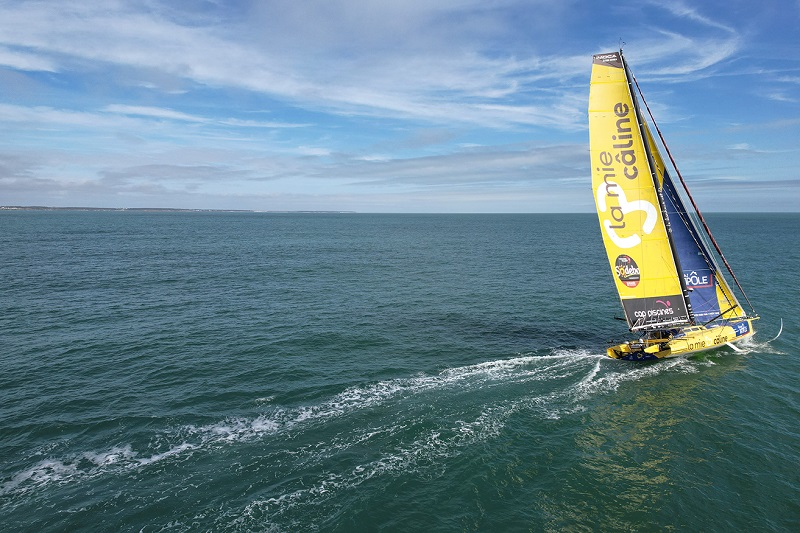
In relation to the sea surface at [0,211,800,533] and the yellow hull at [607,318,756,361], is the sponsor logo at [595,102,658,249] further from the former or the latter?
the sea surface at [0,211,800,533]

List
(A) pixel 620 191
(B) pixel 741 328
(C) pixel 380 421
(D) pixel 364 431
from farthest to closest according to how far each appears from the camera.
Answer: (B) pixel 741 328, (A) pixel 620 191, (C) pixel 380 421, (D) pixel 364 431

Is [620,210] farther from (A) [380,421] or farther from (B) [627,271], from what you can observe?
(A) [380,421]

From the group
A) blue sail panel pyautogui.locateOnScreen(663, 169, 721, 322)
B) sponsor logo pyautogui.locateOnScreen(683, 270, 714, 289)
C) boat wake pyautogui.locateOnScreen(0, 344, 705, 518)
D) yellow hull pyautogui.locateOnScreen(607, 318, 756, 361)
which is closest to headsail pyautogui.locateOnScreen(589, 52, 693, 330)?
yellow hull pyautogui.locateOnScreen(607, 318, 756, 361)

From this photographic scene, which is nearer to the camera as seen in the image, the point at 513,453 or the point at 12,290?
the point at 513,453

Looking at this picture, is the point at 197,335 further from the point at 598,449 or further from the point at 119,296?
the point at 598,449

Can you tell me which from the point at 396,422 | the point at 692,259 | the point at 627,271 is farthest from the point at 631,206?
the point at 396,422

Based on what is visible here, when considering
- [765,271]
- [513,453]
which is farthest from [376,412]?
[765,271]
